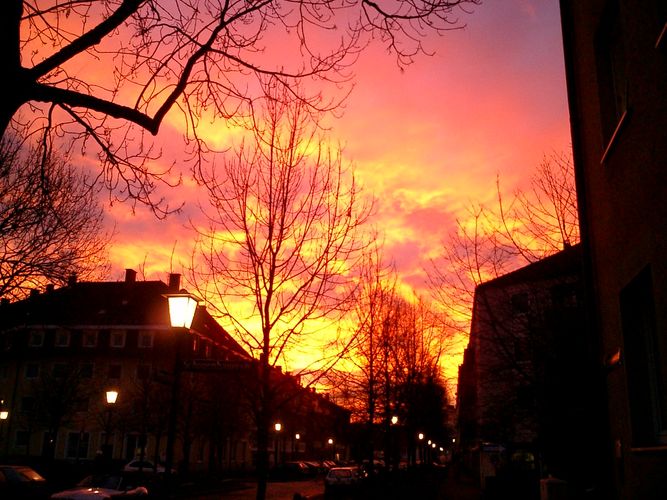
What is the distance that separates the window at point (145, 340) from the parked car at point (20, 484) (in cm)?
3793

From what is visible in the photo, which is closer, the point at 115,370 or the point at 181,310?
the point at 181,310

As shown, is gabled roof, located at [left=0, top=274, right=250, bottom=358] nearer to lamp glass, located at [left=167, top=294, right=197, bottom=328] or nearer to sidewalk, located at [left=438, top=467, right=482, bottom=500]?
sidewalk, located at [left=438, top=467, right=482, bottom=500]

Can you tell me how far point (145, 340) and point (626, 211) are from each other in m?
56.0

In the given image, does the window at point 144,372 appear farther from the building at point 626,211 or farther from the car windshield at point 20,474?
the building at point 626,211

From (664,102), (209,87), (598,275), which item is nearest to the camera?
(664,102)

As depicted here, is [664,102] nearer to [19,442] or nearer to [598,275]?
[598,275]

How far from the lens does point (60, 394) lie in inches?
1500

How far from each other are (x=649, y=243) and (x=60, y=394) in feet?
125

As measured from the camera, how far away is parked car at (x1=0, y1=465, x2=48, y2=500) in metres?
19.6

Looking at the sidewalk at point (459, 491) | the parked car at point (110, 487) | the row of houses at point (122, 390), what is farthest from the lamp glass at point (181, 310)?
the row of houses at point (122, 390)

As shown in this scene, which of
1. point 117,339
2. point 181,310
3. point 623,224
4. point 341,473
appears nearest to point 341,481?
point 341,473

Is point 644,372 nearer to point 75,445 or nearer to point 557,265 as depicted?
point 557,265

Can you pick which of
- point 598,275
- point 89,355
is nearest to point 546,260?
point 598,275

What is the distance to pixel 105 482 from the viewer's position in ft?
71.7
